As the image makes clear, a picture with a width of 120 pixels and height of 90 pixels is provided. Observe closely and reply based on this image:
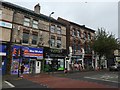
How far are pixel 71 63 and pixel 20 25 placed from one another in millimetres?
12993

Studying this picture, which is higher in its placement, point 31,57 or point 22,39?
point 22,39

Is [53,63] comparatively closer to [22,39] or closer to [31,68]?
[31,68]

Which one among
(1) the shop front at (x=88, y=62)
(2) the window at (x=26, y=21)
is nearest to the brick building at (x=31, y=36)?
(2) the window at (x=26, y=21)

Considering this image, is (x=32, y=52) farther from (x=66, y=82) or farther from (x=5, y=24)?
(x=66, y=82)

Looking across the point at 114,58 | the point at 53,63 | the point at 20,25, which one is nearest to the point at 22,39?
the point at 20,25

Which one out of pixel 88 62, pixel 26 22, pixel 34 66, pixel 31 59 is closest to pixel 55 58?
pixel 34 66

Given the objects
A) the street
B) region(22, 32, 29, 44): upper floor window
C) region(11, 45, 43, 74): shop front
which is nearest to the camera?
the street

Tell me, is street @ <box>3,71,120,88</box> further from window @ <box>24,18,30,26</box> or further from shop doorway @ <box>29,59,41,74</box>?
window @ <box>24,18,30,26</box>

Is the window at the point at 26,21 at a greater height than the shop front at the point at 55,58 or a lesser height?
greater

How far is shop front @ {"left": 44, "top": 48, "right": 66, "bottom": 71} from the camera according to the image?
29234mm

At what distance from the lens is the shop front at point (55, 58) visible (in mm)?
29234

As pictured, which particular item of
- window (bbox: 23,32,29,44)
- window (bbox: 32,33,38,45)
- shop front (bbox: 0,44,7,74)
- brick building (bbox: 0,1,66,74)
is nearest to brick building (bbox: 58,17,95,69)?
brick building (bbox: 0,1,66,74)

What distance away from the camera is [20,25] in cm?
2564

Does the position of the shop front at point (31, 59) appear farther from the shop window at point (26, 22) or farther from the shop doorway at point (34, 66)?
the shop window at point (26, 22)
